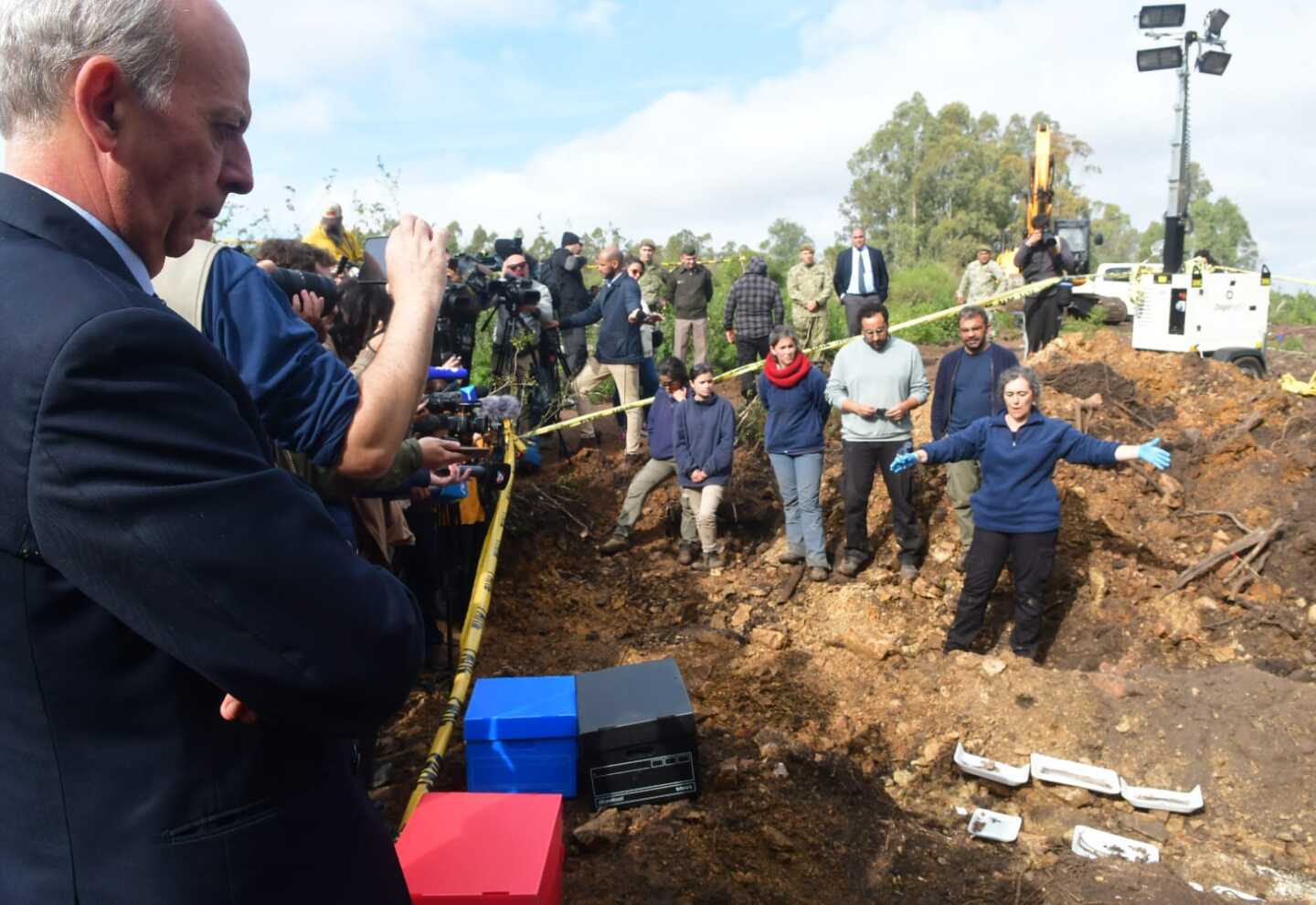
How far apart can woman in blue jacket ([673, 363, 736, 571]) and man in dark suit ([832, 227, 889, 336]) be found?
4.29m

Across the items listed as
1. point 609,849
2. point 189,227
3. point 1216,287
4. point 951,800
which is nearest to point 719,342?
point 1216,287

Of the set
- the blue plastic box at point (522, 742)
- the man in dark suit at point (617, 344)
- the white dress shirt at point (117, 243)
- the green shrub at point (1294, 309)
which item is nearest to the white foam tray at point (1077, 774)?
the blue plastic box at point (522, 742)

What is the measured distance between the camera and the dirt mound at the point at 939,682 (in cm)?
392

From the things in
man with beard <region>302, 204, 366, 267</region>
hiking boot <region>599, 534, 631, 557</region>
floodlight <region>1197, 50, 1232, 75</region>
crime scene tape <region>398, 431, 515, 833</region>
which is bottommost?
hiking boot <region>599, 534, 631, 557</region>

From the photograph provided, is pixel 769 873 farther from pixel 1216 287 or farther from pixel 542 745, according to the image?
pixel 1216 287

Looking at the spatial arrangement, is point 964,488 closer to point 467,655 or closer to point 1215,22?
point 467,655

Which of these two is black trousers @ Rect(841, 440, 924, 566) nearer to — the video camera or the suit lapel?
the video camera

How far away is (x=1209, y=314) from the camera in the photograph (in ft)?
36.9

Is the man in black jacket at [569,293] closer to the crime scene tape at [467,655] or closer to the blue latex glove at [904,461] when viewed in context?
the crime scene tape at [467,655]

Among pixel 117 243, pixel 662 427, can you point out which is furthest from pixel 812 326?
pixel 117 243

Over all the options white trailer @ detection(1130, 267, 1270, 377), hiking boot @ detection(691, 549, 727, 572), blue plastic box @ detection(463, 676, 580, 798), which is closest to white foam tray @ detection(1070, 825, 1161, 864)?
blue plastic box @ detection(463, 676, 580, 798)

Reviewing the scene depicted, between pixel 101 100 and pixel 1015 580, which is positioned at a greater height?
pixel 101 100

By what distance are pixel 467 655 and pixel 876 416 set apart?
3657 mm

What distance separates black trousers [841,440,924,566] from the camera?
718cm
